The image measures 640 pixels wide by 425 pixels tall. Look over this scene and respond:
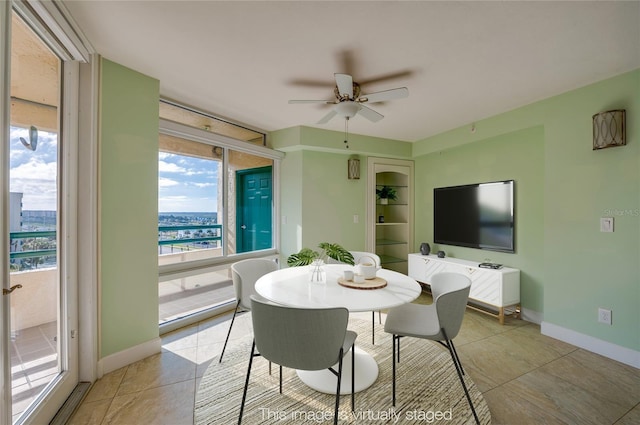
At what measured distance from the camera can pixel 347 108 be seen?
234cm

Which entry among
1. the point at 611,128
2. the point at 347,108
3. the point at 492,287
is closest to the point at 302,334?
the point at 347,108

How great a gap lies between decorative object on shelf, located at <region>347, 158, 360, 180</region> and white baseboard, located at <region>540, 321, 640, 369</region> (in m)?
2.86

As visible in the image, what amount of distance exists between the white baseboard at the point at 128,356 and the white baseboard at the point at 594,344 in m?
3.82

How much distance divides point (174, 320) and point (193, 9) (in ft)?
9.35

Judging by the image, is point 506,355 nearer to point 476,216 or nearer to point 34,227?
point 476,216

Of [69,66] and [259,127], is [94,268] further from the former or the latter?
[259,127]

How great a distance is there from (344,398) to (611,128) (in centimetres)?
305

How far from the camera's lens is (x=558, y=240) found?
2.74 metres

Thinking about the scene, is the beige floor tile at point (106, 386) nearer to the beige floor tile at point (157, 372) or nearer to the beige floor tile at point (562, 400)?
the beige floor tile at point (157, 372)

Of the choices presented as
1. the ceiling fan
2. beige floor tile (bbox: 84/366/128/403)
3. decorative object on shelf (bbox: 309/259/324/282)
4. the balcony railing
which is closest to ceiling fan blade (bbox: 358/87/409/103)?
the ceiling fan

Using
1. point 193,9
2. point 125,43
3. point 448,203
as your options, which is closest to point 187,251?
point 125,43

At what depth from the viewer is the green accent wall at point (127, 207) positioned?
84.0 inches

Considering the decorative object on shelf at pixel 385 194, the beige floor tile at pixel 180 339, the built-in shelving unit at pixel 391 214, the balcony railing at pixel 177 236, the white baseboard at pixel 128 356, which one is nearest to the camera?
the balcony railing at pixel 177 236

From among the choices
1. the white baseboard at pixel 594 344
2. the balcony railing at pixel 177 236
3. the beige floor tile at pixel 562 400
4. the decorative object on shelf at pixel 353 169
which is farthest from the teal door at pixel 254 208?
the white baseboard at pixel 594 344
